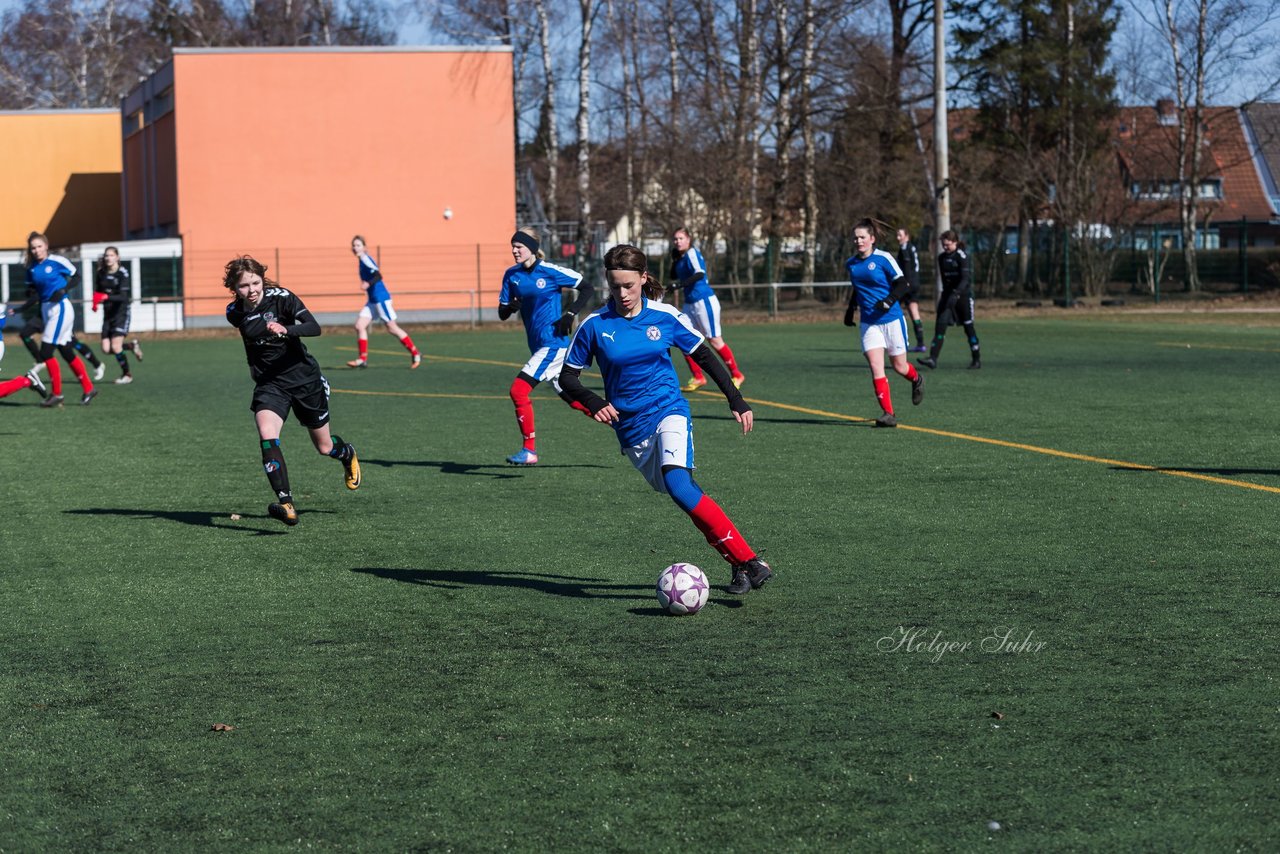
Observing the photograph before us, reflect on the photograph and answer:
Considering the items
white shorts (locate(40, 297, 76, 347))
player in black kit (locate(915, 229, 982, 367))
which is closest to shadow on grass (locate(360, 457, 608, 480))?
white shorts (locate(40, 297, 76, 347))

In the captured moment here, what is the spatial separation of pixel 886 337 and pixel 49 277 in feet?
32.2

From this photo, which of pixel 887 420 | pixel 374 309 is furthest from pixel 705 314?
pixel 374 309

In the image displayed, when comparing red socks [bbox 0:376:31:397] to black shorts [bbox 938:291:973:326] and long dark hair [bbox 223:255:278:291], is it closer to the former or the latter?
long dark hair [bbox 223:255:278:291]

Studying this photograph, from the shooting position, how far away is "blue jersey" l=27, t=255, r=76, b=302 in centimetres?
1833

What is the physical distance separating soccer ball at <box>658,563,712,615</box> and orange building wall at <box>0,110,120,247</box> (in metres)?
51.9

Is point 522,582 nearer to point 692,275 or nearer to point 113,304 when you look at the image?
point 692,275

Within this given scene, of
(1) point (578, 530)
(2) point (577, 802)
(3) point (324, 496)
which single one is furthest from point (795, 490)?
(2) point (577, 802)

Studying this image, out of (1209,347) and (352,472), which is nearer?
(352,472)

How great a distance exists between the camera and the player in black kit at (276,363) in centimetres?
975

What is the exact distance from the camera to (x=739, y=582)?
7.46 metres

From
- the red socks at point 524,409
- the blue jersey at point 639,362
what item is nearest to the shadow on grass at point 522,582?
the blue jersey at point 639,362

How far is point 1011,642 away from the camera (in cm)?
646

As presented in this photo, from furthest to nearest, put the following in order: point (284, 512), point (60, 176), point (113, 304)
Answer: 1. point (60, 176)
2. point (113, 304)
3. point (284, 512)

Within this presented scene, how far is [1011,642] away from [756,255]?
42.1m
